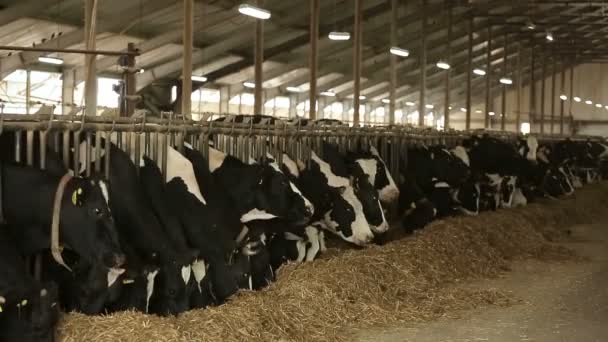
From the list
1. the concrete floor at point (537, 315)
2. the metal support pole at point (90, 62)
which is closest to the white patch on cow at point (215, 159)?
the metal support pole at point (90, 62)

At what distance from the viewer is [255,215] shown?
7.25m

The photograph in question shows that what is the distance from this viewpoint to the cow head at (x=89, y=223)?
529cm

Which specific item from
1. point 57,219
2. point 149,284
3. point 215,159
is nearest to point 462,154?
point 215,159

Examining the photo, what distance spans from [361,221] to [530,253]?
3801mm

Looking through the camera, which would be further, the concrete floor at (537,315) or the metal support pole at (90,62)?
the metal support pole at (90,62)

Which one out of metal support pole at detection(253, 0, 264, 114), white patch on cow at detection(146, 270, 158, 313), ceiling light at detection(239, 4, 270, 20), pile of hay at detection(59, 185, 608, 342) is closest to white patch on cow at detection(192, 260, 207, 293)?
pile of hay at detection(59, 185, 608, 342)

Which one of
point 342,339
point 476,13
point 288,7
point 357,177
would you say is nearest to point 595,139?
point 476,13

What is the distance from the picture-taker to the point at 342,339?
6656 mm

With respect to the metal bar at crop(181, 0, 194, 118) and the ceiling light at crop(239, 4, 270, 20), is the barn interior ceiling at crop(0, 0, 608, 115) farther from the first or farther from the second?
the metal bar at crop(181, 0, 194, 118)

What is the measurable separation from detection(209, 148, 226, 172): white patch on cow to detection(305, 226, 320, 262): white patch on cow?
1505 mm

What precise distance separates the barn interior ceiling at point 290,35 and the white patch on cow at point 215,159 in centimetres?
1007

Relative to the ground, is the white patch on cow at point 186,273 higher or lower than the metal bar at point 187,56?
lower

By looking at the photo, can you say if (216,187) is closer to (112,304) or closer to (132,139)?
(132,139)

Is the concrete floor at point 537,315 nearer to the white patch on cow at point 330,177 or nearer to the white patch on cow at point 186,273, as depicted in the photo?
the white patch on cow at point 186,273
